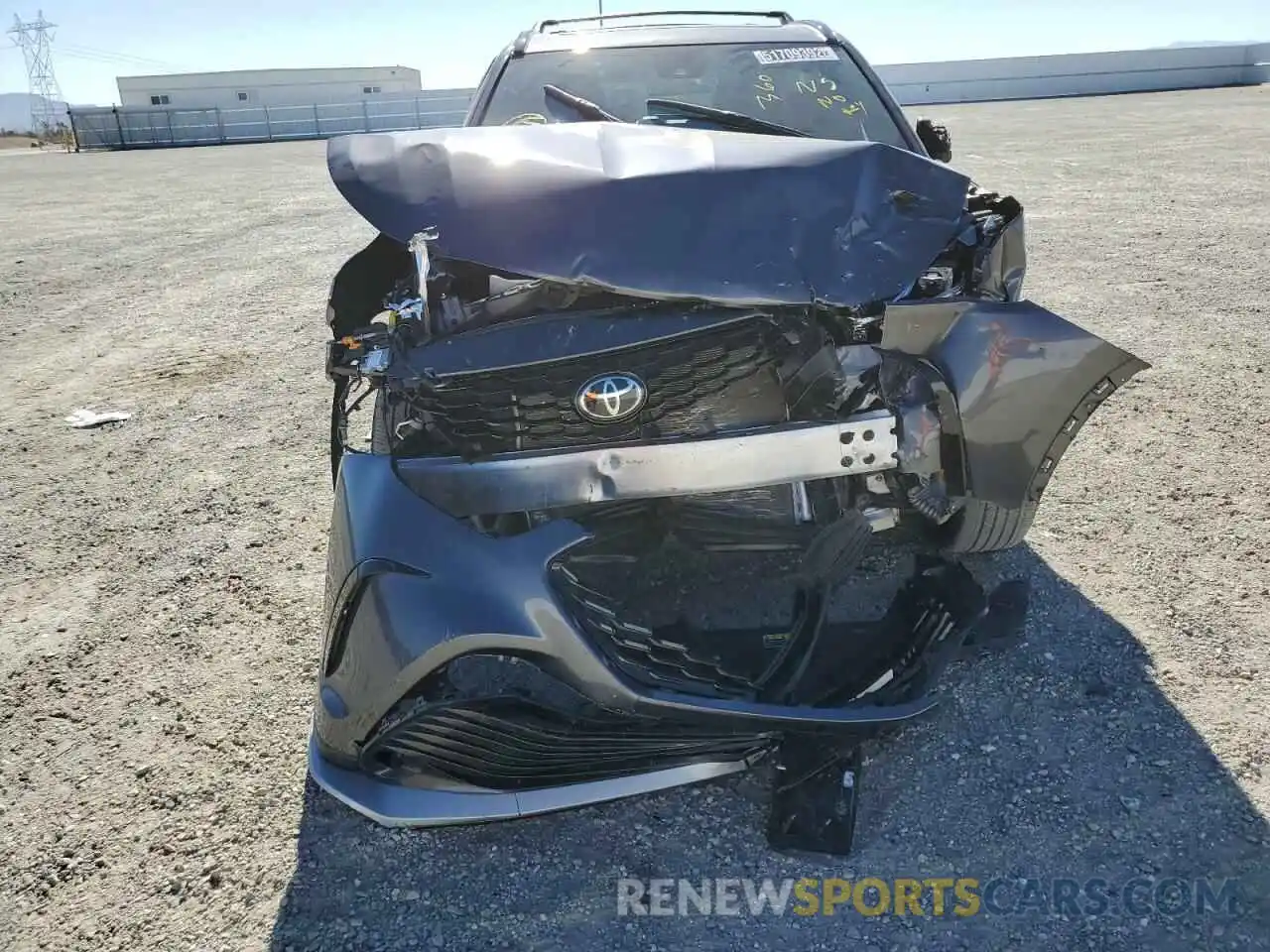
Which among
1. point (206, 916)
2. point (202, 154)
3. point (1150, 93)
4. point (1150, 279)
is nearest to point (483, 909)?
point (206, 916)

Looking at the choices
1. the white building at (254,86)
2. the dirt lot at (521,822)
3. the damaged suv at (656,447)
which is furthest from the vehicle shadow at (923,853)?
the white building at (254,86)

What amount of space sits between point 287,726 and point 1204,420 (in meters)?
3.85

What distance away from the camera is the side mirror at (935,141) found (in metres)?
3.88

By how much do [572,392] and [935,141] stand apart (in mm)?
2567

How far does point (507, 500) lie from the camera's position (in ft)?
6.77

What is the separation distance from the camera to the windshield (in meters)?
3.67

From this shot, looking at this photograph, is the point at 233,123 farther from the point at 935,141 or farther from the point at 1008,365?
the point at 1008,365

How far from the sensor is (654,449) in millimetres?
2045

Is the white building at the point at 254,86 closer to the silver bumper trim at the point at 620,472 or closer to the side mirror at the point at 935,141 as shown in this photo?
the side mirror at the point at 935,141

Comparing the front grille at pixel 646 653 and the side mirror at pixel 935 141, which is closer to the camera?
the front grille at pixel 646 653

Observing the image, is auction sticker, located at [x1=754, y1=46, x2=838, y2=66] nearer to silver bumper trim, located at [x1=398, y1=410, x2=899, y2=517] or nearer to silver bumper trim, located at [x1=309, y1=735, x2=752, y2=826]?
silver bumper trim, located at [x1=398, y1=410, x2=899, y2=517]

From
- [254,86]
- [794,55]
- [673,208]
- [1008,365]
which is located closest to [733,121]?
[673,208]

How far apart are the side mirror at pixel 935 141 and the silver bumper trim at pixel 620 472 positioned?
2296mm

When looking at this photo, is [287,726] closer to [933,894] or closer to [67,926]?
[67,926]
